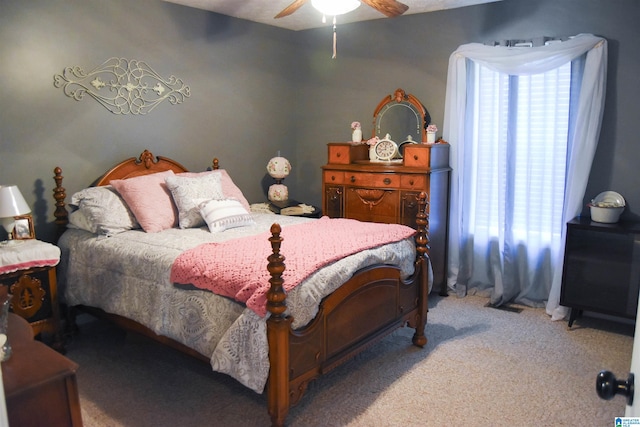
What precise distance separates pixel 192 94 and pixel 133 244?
1718 millimetres

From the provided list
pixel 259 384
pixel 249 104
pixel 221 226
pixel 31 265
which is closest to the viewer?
pixel 259 384

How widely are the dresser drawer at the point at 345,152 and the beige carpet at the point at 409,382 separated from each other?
5.38ft

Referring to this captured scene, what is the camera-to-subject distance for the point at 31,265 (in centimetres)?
295

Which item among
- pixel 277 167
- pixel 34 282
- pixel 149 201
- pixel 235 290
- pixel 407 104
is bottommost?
pixel 34 282

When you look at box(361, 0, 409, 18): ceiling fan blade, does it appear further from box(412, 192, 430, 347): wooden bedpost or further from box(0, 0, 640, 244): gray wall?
box(0, 0, 640, 244): gray wall

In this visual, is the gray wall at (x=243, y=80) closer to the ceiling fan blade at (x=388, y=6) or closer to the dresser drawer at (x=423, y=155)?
the dresser drawer at (x=423, y=155)

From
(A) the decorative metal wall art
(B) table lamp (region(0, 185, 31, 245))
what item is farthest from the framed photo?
(A) the decorative metal wall art

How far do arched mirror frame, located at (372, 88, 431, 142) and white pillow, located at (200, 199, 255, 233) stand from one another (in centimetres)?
176

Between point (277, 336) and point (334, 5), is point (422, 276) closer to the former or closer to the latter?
point (277, 336)

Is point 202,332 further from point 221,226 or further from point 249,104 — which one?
point 249,104

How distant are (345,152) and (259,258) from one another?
2.07 metres

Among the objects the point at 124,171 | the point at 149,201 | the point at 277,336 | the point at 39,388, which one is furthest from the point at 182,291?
the point at 124,171

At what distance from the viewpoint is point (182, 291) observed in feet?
8.71

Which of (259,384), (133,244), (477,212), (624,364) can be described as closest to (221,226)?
(133,244)
